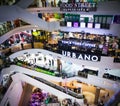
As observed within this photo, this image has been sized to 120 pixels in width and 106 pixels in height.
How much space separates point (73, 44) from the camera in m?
15.9

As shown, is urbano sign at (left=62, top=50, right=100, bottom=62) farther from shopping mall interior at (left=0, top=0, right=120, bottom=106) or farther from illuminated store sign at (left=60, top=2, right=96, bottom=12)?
illuminated store sign at (left=60, top=2, right=96, bottom=12)

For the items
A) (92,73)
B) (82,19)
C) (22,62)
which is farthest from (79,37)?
(22,62)

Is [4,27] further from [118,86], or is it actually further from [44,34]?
[118,86]

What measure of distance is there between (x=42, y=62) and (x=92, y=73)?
6.06 meters

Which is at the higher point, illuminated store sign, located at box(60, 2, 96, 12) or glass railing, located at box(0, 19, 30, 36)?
illuminated store sign, located at box(60, 2, 96, 12)

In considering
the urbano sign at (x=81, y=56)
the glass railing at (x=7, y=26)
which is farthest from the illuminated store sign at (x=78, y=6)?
the glass railing at (x=7, y=26)

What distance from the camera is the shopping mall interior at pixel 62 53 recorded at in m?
13.5

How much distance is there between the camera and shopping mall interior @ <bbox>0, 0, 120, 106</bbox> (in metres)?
13.5

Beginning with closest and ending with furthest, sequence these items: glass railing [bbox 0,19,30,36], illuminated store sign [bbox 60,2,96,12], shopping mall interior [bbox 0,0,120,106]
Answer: illuminated store sign [bbox 60,2,96,12] → shopping mall interior [bbox 0,0,120,106] → glass railing [bbox 0,19,30,36]

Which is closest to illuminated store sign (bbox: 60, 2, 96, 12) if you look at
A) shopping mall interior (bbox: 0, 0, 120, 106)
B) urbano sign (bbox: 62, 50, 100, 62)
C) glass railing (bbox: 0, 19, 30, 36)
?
shopping mall interior (bbox: 0, 0, 120, 106)

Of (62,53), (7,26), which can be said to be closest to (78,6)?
(62,53)

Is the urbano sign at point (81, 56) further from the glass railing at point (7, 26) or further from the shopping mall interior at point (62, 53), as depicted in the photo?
the glass railing at point (7, 26)

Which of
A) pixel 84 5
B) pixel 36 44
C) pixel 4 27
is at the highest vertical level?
pixel 84 5

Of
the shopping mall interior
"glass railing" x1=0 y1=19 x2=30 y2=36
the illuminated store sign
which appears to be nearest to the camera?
the illuminated store sign
